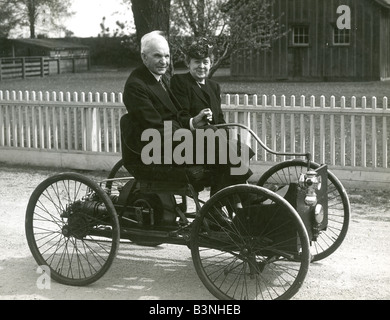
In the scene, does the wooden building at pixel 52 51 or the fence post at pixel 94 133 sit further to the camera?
the wooden building at pixel 52 51

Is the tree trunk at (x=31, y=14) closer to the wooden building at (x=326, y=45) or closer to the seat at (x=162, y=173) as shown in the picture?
the wooden building at (x=326, y=45)

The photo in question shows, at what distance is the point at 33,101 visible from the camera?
11.7 meters

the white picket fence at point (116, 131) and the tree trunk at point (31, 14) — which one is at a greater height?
the tree trunk at point (31, 14)

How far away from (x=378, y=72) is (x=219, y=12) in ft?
35.7

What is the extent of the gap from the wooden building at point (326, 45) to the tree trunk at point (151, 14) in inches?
725

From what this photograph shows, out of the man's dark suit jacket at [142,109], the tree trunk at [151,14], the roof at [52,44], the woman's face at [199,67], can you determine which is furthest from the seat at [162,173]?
the roof at [52,44]

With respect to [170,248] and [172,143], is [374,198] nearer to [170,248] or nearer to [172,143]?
[170,248]

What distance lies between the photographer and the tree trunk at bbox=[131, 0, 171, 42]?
11.2 meters

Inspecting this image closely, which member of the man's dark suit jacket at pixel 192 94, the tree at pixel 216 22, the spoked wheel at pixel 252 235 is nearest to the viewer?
the spoked wheel at pixel 252 235

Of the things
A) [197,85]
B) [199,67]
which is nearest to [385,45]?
[197,85]

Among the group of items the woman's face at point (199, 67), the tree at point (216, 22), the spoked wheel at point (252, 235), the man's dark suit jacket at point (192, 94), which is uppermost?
the tree at point (216, 22)

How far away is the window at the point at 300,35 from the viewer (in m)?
31.7

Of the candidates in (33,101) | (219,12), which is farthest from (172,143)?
(219,12)
